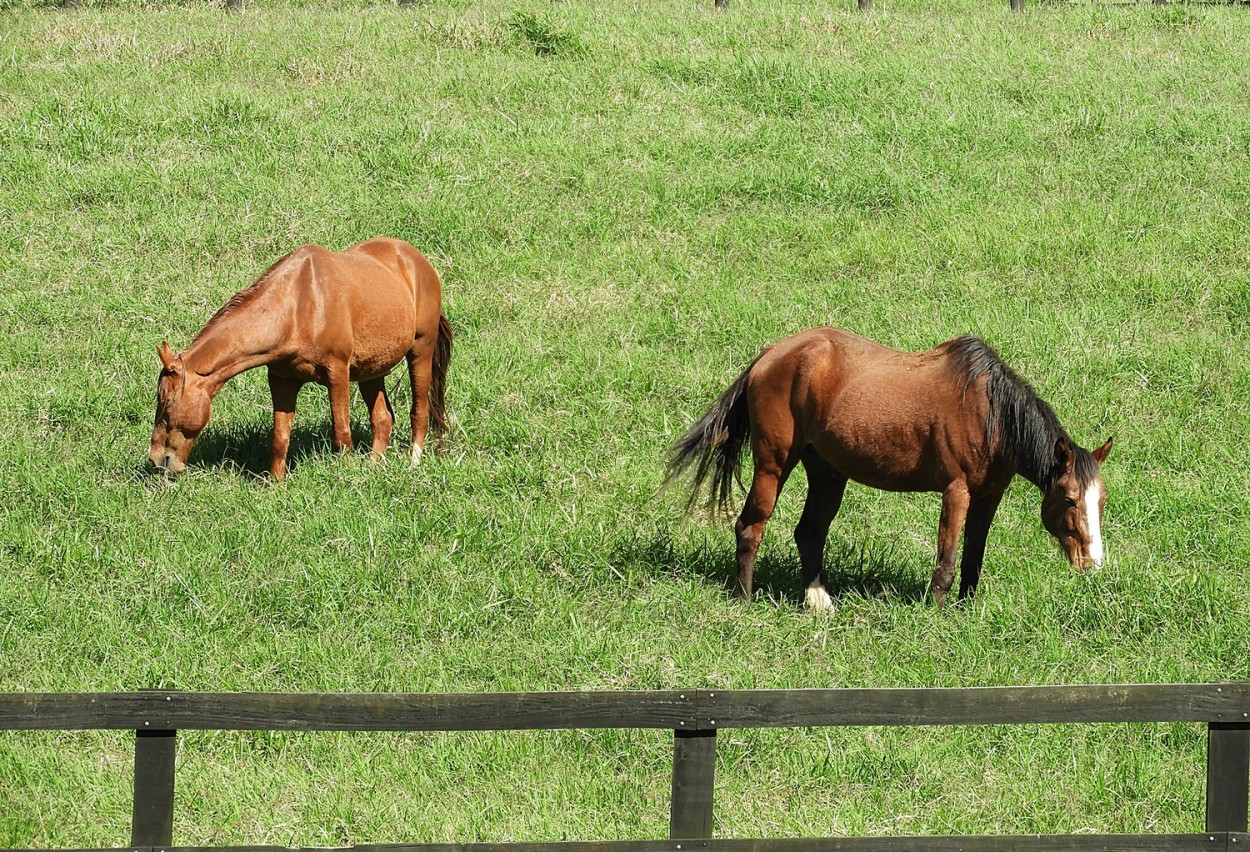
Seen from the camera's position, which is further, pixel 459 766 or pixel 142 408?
pixel 142 408

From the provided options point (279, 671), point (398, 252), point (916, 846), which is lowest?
point (279, 671)

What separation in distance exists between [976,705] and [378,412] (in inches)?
274

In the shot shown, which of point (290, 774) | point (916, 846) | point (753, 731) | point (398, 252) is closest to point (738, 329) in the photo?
point (398, 252)

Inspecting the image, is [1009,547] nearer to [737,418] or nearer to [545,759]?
[737,418]

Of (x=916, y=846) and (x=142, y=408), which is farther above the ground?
(x=916, y=846)

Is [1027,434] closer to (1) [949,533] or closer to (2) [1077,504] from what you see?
(2) [1077,504]

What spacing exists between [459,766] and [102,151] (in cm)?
1295

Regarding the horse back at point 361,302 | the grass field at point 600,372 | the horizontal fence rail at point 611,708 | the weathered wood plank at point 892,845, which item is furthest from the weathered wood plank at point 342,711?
the horse back at point 361,302

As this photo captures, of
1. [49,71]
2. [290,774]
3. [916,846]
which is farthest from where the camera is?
[49,71]

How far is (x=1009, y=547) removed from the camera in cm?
854

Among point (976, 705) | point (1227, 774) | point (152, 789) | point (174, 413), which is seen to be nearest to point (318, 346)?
point (174, 413)

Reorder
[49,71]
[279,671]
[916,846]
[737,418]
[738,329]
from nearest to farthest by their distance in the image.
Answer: [916,846]
[279,671]
[737,418]
[738,329]
[49,71]

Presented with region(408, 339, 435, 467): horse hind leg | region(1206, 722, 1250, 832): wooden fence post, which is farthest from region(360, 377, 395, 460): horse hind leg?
region(1206, 722, 1250, 832): wooden fence post

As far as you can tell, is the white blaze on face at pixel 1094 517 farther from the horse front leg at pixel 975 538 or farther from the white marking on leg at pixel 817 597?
the white marking on leg at pixel 817 597
